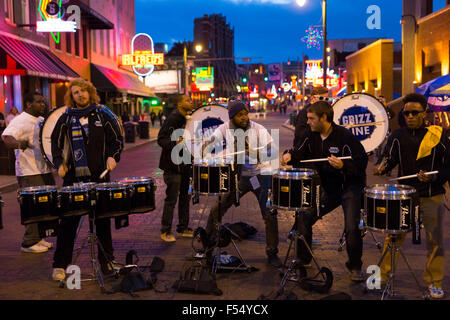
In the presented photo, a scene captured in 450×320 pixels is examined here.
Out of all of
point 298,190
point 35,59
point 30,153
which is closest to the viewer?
point 298,190

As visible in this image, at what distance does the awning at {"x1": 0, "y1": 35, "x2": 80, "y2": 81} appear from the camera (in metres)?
19.0

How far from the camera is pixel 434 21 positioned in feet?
77.1

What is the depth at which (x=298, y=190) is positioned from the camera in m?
5.47

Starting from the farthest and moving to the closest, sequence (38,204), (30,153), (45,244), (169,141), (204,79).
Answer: (204,79), (169,141), (45,244), (30,153), (38,204)

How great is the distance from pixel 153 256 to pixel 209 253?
891mm

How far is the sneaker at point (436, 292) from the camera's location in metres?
5.27

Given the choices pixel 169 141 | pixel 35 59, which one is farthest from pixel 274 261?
pixel 35 59

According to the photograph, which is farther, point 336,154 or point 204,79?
point 204,79

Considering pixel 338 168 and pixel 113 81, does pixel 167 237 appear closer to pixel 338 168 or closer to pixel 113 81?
pixel 338 168

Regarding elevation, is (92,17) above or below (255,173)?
above

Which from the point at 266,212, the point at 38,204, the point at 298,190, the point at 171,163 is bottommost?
the point at 266,212

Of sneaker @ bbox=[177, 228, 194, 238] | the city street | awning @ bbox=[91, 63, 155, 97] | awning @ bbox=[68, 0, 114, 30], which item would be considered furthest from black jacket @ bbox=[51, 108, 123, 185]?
awning @ bbox=[91, 63, 155, 97]

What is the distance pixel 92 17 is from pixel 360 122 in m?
24.5

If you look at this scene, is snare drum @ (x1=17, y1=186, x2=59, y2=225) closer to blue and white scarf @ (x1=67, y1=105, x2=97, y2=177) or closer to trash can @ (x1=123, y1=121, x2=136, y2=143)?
blue and white scarf @ (x1=67, y1=105, x2=97, y2=177)
